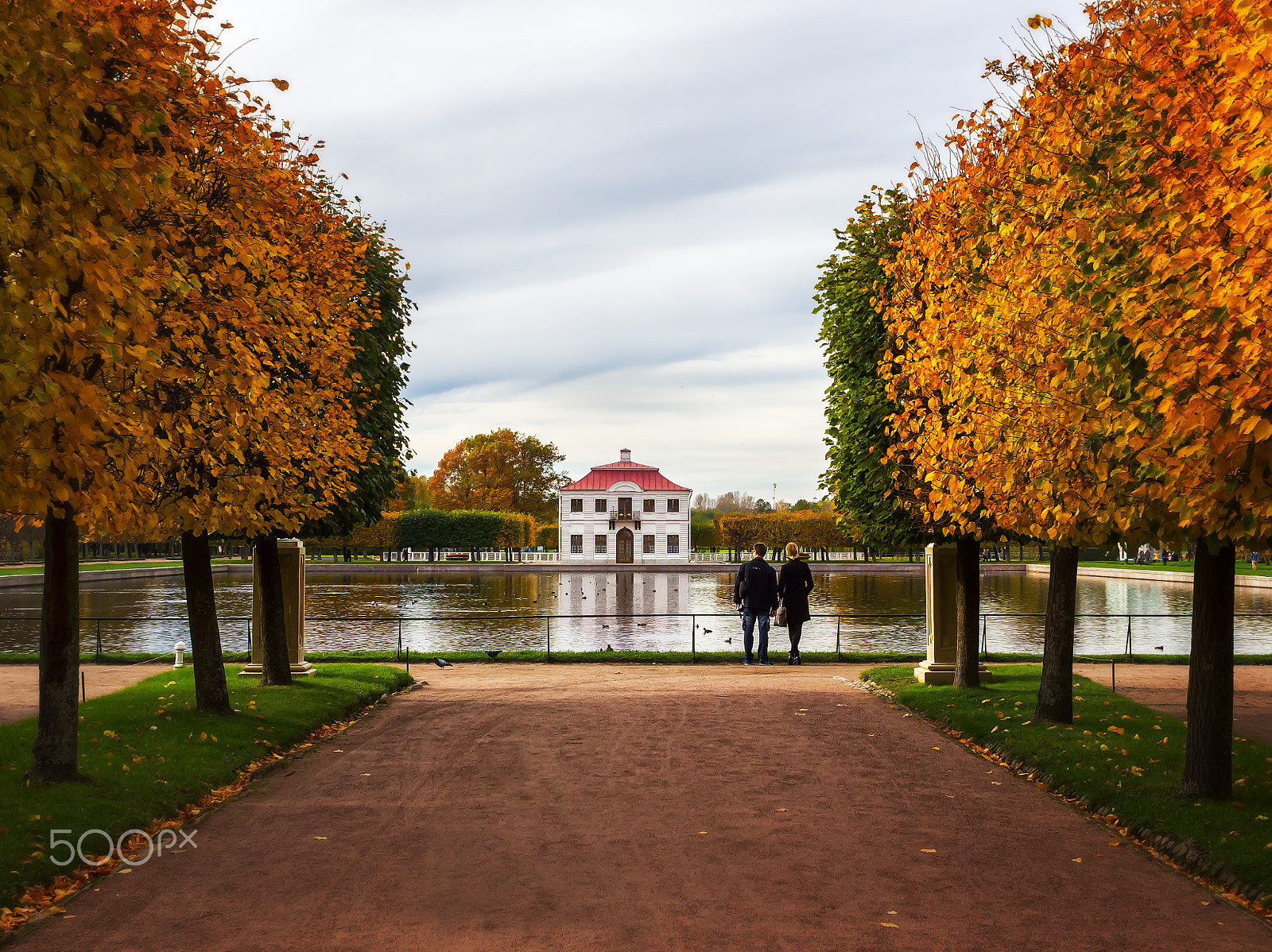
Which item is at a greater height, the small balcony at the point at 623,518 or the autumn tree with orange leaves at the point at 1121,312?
the autumn tree with orange leaves at the point at 1121,312

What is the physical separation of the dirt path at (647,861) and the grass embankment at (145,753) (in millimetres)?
458

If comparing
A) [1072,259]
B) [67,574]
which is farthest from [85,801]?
[1072,259]

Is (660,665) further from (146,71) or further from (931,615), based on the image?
(146,71)

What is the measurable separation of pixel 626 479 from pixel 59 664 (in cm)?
6977

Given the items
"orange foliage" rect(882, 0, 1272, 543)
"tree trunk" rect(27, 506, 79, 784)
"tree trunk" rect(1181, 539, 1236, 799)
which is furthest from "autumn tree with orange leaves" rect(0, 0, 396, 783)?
"tree trunk" rect(1181, 539, 1236, 799)

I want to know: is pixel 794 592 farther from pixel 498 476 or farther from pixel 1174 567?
pixel 498 476

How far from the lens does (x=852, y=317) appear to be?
14945 mm

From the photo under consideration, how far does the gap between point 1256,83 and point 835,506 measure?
1018 cm

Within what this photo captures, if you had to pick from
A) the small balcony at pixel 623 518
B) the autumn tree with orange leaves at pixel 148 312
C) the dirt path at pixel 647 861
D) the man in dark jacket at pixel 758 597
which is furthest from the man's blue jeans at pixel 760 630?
the small balcony at pixel 623 518

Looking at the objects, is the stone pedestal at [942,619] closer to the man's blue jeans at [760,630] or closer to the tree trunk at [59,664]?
the man's blue jeans at [760,630]

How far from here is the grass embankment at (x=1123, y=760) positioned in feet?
21.8

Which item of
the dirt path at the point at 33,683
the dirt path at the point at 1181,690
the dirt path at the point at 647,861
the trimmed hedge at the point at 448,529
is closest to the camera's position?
the dirt path at the point at 647,861

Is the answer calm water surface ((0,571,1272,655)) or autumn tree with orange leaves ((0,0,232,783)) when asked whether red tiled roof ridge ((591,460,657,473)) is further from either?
autumn tree with orange leaves ((0,0,232,783))

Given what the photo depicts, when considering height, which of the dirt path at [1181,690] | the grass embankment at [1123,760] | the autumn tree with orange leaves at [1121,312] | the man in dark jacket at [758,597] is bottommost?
the dirt path at [1181,690]
